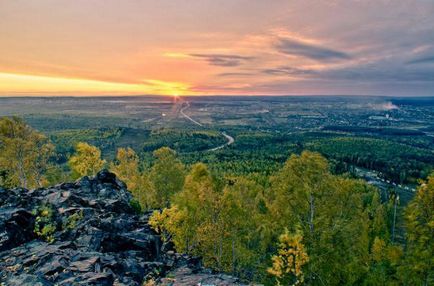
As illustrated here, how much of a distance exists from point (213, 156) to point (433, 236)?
16264 cm

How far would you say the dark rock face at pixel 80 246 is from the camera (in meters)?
24.8

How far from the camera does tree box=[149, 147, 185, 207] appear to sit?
6481cm

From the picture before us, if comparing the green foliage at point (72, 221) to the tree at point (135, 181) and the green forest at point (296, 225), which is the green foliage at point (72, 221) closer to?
the green forest at point (296, 225)

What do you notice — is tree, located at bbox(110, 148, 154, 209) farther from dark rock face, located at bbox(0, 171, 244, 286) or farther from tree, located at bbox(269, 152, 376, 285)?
tree, located at bbox(269, 152, 376, 285)

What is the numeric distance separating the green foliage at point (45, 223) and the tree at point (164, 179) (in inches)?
1149

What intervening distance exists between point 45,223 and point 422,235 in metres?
38.6

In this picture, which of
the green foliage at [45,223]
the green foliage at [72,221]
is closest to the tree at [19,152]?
the green foliage at [45,223]

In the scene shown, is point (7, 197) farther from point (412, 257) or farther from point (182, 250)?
point (412, 257)

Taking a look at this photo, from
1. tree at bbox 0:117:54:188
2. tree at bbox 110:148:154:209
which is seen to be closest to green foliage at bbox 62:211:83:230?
tree at bbox 110:148:154:209

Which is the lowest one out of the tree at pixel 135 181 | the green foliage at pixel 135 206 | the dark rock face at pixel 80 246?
the tree at pixel 135 181

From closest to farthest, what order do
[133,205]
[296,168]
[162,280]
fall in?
1. [162,280]
2. [296,168]
3. [133,205]

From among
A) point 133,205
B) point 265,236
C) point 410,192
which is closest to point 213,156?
point 410,192

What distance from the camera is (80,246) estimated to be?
100 feet

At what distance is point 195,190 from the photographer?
42844 millimetres
